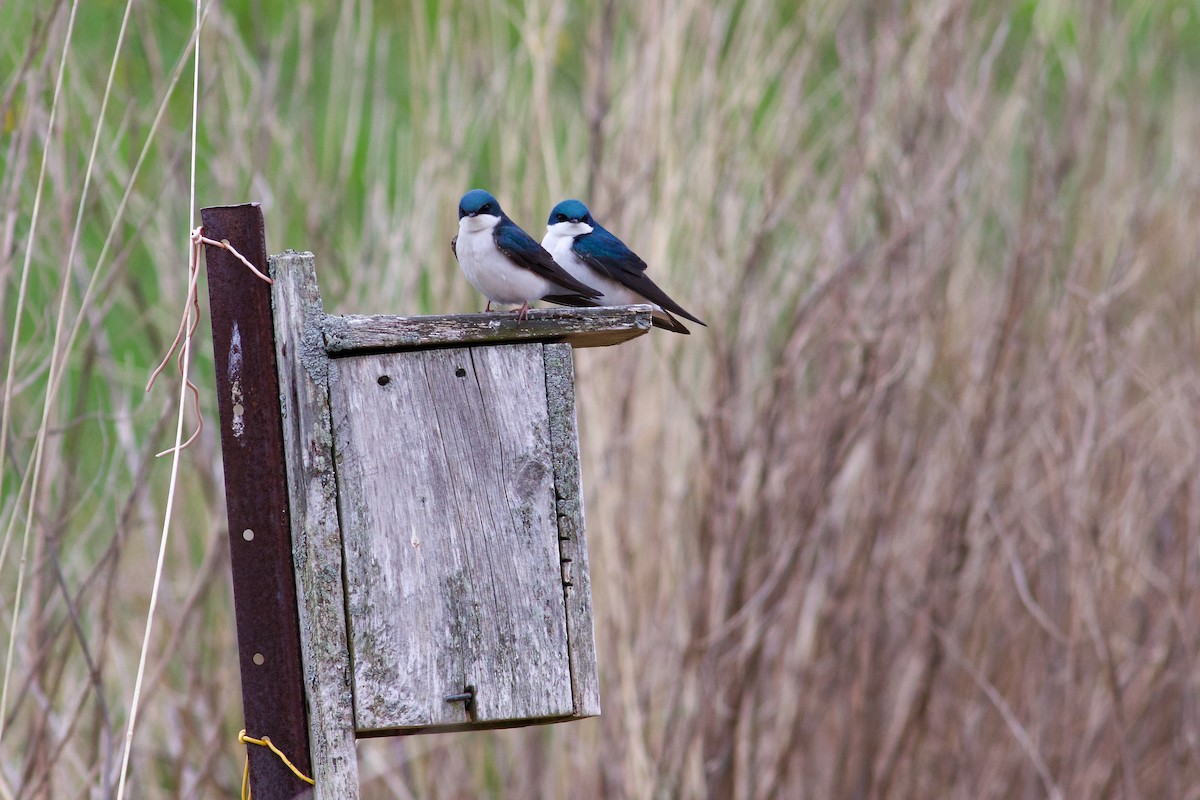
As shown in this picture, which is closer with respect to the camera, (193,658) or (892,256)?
(193,658)

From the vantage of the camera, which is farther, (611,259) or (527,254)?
(611,259)

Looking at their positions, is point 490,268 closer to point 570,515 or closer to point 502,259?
point 502,259

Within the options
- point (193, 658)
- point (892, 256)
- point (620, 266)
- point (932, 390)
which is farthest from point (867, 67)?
point (193, 658)

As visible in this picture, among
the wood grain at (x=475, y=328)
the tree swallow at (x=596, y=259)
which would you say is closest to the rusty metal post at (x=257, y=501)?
the wood grain at (x=475, y=328)

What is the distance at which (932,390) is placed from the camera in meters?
3.69

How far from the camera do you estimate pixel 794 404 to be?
364 cm

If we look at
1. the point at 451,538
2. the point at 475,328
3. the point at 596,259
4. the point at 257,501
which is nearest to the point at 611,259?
the point at 596,259

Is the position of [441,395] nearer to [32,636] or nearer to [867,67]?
[32,636]

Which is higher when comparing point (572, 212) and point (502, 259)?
point (572, 212)

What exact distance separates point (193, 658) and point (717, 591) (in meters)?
1.34

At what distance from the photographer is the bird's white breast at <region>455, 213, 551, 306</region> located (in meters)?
2.21

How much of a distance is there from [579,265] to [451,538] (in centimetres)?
79

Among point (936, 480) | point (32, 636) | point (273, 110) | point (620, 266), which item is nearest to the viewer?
point (620, 266)

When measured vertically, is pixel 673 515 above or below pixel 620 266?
below
